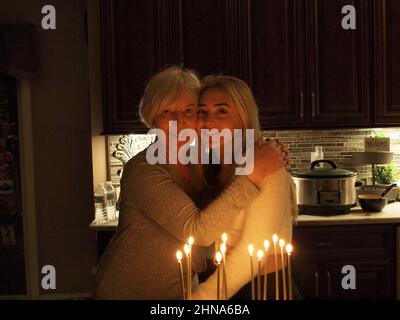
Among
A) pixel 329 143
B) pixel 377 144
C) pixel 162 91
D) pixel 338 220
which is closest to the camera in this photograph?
pixel 162 91

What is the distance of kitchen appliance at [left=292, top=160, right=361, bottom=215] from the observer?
10.9ft

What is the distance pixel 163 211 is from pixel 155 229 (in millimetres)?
109

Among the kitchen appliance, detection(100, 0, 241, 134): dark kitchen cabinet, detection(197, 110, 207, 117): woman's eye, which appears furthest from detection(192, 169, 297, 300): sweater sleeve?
detection(100, 0, 241, 134): dark kitchen cabinet

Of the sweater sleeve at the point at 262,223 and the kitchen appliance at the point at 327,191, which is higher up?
the sweater sleeve at the point at 262,223

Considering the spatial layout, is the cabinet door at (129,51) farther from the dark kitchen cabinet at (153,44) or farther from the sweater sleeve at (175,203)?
the sweater sleeve at (175,203)

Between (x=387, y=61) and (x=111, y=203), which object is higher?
(x=387, y=61)

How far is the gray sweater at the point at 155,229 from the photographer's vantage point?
4.83ft

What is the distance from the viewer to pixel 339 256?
3.27m

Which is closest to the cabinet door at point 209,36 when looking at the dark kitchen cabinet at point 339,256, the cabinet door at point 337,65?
the cabinet door at point 337,65

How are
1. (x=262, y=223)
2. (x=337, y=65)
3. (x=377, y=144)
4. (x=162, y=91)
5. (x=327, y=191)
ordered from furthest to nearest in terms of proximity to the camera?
(x=377, y=144) → (x=337, y=65) → (x=327, y=191) → (x=162, y=91) → (x=262, y=223)

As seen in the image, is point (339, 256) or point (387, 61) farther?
point (387, 61)

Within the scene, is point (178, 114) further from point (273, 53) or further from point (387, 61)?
point (387, 61)

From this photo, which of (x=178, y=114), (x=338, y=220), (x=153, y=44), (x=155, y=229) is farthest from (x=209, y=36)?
(x=155, y=229)

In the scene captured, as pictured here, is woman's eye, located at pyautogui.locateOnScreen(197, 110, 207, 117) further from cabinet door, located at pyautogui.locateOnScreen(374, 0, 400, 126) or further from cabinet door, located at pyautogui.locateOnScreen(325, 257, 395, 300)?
cabinet door, located at pyautogui.locateOnScreen(374, 0, 400, 126)
